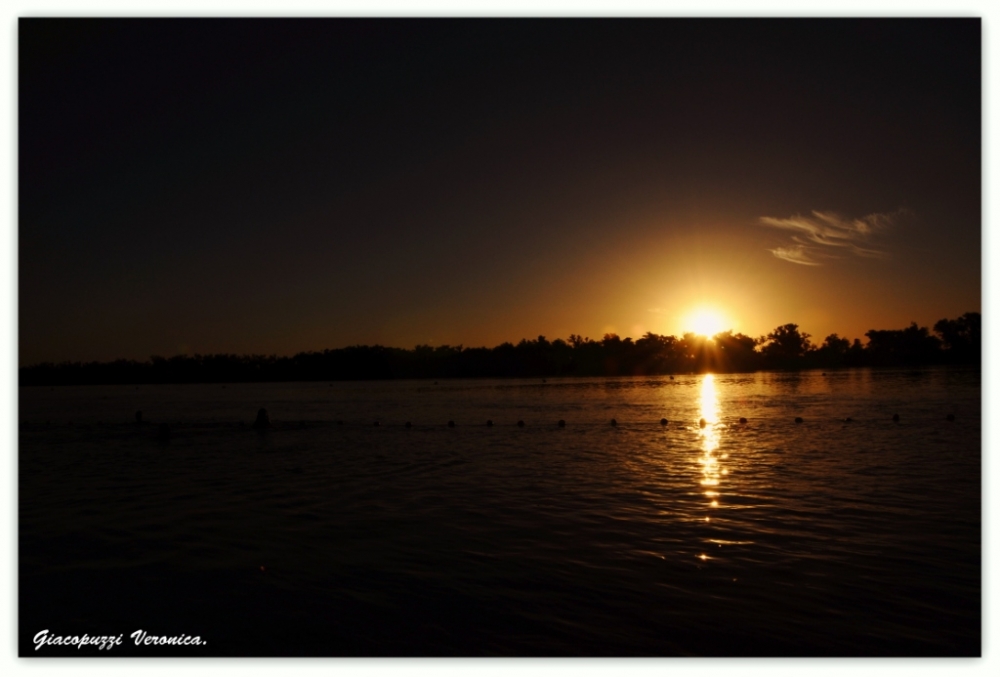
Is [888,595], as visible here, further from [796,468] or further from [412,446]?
[412,446]

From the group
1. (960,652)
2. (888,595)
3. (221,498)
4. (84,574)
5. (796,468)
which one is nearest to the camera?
(960,652)

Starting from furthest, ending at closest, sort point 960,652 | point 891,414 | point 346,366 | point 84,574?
point 346,366
point 891,414
point 84,574
point 960,652

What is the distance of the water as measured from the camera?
25.5 ft

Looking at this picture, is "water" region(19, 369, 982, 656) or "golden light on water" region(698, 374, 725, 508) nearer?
"water" region(19, 369, 982, 656)

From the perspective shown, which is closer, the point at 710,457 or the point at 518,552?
the point at 518,552

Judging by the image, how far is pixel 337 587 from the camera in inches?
370

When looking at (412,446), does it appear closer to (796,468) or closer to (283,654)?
(796,468)

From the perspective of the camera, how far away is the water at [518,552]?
7.79 meters

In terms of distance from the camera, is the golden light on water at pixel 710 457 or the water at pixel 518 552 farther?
the golden light on water at pixel 710 457

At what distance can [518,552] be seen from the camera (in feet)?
35.9

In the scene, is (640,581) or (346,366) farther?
(346,366)

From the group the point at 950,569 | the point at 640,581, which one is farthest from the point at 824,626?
the point at 950,569

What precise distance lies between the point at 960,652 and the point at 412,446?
21889mm

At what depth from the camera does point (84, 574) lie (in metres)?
10.2
